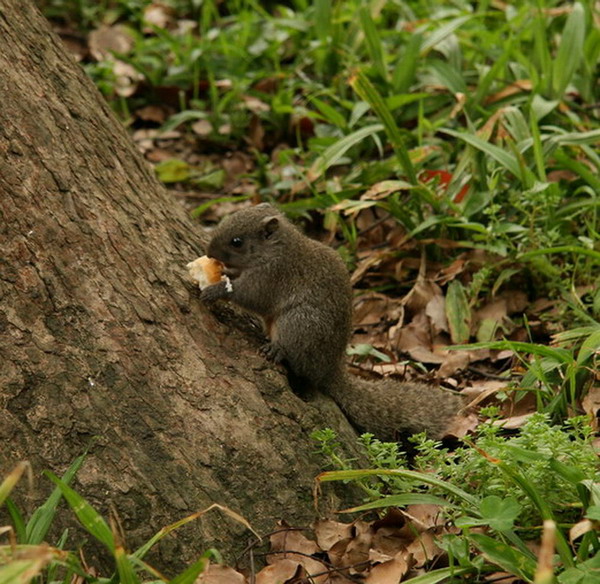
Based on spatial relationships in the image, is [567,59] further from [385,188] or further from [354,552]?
[354,552]

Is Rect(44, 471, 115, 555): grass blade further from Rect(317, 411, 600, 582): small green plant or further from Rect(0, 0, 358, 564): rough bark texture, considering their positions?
Rect(317, 411, 600, 582): small green plant

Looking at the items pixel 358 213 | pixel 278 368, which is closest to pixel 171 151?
pixel 358 213

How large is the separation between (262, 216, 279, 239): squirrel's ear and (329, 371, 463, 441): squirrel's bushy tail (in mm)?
994

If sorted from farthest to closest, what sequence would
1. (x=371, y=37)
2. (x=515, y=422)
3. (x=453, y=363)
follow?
1. (x=371, y=37)
2. (x=453, y=363)
3. (x=515, y=422)

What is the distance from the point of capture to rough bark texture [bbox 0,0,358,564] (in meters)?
4.08

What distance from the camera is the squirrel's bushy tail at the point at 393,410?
210 inches

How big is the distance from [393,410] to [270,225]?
52.5 inches

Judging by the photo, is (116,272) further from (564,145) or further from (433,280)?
(564,145)

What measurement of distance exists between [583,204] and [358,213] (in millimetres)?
Result: 1839

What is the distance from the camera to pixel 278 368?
4.97 meters

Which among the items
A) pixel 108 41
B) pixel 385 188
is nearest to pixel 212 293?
pixel 385 188

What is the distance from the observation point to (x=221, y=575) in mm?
3979

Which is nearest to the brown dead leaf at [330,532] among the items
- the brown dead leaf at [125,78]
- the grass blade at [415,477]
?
the grass blade at [415,477]

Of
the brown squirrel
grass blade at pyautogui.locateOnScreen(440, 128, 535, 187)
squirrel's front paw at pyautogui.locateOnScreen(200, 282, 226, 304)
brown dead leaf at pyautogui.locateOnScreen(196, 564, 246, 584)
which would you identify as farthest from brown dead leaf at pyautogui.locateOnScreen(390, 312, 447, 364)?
brown dead leaf at pyautogui.locateOnScreen(196, 564, 246, 584)
